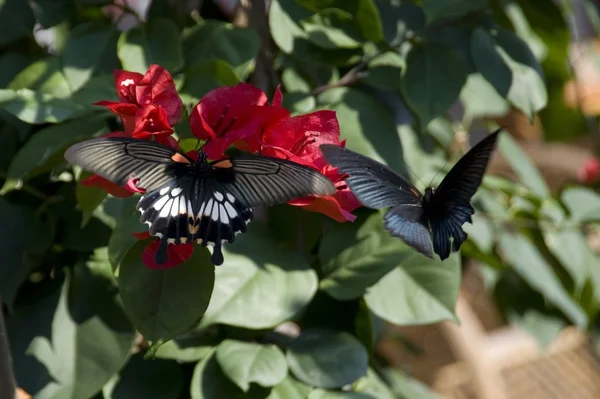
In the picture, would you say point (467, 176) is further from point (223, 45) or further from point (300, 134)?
point (223, 45)

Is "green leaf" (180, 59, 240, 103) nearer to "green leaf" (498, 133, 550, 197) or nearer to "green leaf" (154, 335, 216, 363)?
"green leaf" (154, 335, 216, 363)

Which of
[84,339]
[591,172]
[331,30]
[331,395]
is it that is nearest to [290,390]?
[331,395]

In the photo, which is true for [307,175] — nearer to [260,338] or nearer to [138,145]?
[138,145]

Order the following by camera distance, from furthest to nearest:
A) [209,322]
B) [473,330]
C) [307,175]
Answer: [473,330] → [209,322] → [307,175]

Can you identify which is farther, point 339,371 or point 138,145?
point 339,371

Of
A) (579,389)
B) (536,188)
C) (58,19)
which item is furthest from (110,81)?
(579,389)

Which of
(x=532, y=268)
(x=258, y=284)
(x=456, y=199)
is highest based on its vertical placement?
(x=456, y=199)

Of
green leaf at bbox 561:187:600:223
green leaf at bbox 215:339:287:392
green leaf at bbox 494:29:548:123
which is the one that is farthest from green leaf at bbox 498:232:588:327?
green leaf at bbox 215:339:287:392
